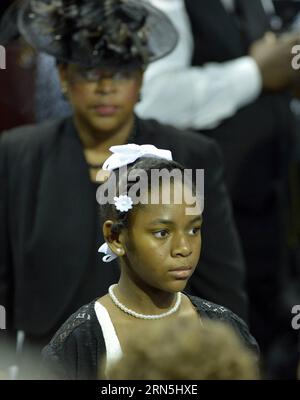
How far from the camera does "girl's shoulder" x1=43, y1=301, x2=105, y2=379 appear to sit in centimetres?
260

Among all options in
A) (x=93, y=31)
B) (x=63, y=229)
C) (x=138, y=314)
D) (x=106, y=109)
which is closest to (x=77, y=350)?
(x=138, y=314)

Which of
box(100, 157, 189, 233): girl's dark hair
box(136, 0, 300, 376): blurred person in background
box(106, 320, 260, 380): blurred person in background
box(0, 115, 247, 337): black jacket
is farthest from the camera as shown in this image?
box(136, 0, 300, 376): blurred person in background

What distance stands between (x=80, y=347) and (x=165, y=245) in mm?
283

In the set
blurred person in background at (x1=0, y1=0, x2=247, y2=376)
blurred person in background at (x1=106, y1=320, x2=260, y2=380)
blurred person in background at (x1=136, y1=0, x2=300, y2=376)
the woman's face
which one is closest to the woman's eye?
blurred person in background at (x1=106, y1=320, x2=260, y2=380)

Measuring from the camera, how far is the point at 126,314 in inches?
105

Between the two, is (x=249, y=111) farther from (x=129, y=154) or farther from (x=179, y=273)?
(x=179, y=273)

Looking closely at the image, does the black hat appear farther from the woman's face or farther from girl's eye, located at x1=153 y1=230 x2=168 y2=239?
girl's eye, located at x1=153 y1=230 x2=168 y2=239

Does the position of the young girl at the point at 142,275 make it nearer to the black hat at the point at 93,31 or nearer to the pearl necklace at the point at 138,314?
the pearl necklace at the point at 138,314

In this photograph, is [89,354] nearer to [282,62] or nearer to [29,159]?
[29,159]

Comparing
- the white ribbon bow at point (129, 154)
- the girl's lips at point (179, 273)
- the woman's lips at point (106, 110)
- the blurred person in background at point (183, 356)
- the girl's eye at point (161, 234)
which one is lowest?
the blurred person in background at point (183, 356)

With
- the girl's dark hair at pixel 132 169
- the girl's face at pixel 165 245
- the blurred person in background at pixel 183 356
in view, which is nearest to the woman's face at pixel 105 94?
the girl's dark hair at pixel 132 169

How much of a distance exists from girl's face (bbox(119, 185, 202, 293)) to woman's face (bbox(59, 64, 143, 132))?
0.84 metres

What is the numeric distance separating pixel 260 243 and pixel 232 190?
216mm

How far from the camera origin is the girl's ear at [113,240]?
273cm
